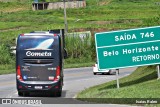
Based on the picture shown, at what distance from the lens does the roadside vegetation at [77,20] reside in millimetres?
82938

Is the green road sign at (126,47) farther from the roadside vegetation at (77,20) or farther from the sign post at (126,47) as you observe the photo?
the roadside vegetation at (77,20)

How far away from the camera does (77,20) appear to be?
4668 inches

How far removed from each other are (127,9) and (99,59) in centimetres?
10577

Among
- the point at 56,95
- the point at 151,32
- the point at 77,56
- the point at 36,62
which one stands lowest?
the point at 77,56

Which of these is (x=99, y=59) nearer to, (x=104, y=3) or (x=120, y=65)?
(x=120, y=65)

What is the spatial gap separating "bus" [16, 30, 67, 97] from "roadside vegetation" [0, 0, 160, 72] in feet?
148

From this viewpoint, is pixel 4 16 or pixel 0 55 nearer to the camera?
pixel 0 55

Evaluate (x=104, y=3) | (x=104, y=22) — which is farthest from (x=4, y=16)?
(x=104, y=3)

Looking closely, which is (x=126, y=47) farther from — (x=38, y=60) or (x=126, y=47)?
(x=38, y=60)

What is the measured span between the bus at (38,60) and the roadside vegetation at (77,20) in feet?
148

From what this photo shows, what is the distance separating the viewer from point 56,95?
34.2 meters

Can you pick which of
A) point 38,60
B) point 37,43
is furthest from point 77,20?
point 38,60

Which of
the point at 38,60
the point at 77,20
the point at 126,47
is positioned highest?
the point at 126,47

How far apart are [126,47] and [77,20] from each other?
289 ft
